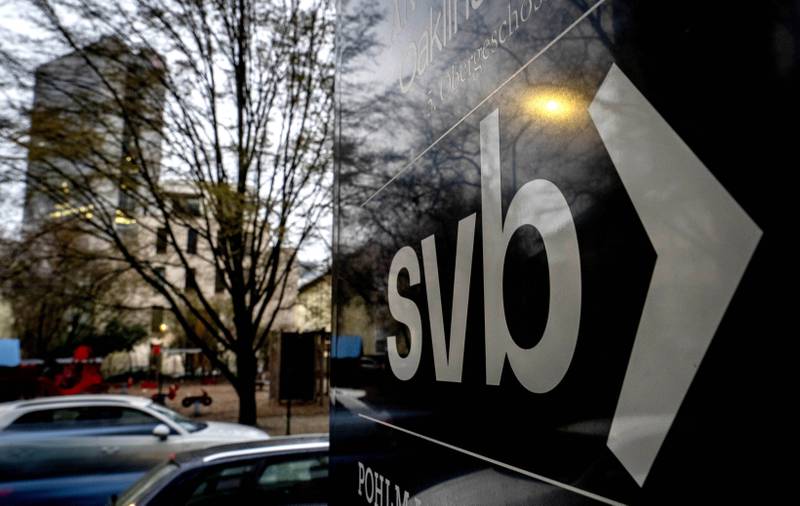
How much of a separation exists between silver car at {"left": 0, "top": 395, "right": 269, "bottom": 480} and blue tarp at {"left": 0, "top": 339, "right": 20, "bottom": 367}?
19.8 meters

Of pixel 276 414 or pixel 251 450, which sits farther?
pixel 276 414

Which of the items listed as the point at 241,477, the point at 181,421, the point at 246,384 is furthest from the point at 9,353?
the point at 241,477

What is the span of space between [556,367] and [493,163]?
42cm

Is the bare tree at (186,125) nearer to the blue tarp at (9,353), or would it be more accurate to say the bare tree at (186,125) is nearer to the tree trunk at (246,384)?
the tree trunk at (246,384)

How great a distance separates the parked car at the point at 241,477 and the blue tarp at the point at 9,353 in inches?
978

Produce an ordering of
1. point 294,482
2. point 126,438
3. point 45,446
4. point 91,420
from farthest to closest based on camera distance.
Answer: point 91,420 → point 126,438 → point 45,446 → point 294,482

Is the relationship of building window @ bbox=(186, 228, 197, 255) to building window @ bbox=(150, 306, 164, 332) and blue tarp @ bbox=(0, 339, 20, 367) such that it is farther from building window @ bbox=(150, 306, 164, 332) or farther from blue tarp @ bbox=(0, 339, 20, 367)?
building window @ bbox=(150, 306, 164, 332)

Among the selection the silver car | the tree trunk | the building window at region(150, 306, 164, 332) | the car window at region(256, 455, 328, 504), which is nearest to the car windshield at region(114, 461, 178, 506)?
the car window at region(256, 455, 328, 504)

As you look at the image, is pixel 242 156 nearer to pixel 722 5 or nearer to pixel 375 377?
pixel 375 377

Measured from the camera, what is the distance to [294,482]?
15.6 feet

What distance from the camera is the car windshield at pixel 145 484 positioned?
4.41 m

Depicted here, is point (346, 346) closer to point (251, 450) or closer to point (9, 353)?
point (251, 450)

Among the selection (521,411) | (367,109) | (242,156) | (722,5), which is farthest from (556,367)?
(242,156)

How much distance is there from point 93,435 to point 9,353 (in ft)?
69.4
